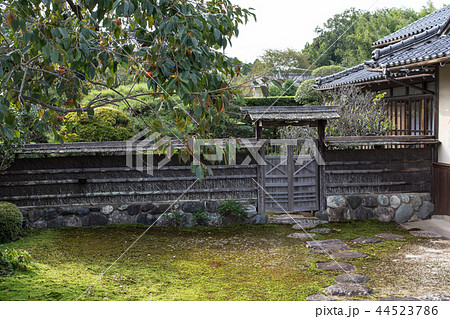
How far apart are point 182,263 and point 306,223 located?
3630 millimetres

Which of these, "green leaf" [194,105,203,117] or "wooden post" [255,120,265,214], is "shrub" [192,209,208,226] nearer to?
Answer: "wooden post" [255,120,265,214]

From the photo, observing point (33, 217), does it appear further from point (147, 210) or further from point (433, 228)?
point (433, 228)

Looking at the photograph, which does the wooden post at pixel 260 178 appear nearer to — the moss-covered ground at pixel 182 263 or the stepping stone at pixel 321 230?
the moss-covered ground at pixel 182 263

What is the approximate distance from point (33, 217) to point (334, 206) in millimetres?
6548

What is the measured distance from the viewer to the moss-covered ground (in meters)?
5.65

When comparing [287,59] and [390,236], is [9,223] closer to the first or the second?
[390,236]

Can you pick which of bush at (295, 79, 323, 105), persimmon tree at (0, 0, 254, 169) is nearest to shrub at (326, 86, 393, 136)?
bush at (295, 79, 323, 105)

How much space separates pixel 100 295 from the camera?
545cm

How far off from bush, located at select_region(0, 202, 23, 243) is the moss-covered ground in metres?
0.23

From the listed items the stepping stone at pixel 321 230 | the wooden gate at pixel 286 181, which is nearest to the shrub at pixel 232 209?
the wooden gate at pixel 286 181

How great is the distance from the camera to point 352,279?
6.29 m

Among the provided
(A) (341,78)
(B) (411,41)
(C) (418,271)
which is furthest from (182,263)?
(A) (341,78)

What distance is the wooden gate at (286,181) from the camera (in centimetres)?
1012

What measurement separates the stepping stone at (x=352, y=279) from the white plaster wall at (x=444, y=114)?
5.16 m
